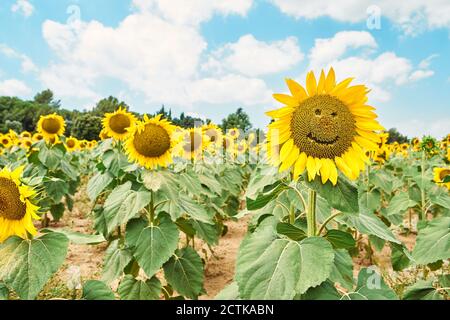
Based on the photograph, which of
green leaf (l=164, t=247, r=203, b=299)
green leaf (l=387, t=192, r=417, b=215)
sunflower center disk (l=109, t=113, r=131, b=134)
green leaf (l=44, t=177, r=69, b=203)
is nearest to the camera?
green leaf (l=164, t=247, r=203, b=299)

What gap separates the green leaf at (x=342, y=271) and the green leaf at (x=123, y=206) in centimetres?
143

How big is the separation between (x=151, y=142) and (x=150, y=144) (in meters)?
0.02

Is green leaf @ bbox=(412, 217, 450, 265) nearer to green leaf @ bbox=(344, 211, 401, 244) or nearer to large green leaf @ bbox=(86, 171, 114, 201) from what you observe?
green leaf @ bbox=(344, 211, 401, 244)

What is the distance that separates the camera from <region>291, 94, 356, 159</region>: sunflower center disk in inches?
66.8

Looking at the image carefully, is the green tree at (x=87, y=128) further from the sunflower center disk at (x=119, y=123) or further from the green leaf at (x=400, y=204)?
the green leaf at (x=400, y=204)

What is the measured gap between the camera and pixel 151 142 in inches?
129

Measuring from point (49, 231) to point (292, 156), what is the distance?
121 centimetres

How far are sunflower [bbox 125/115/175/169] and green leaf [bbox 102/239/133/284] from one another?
72 centimetres

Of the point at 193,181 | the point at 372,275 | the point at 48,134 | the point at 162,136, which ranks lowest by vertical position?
the point at 372,275

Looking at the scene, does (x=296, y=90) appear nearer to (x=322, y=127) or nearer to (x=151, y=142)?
(x=322, y=127)

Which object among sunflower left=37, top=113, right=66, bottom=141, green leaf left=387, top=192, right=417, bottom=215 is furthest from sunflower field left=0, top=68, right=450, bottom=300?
sunflower left=37, top=113, right=66, bottom=141
